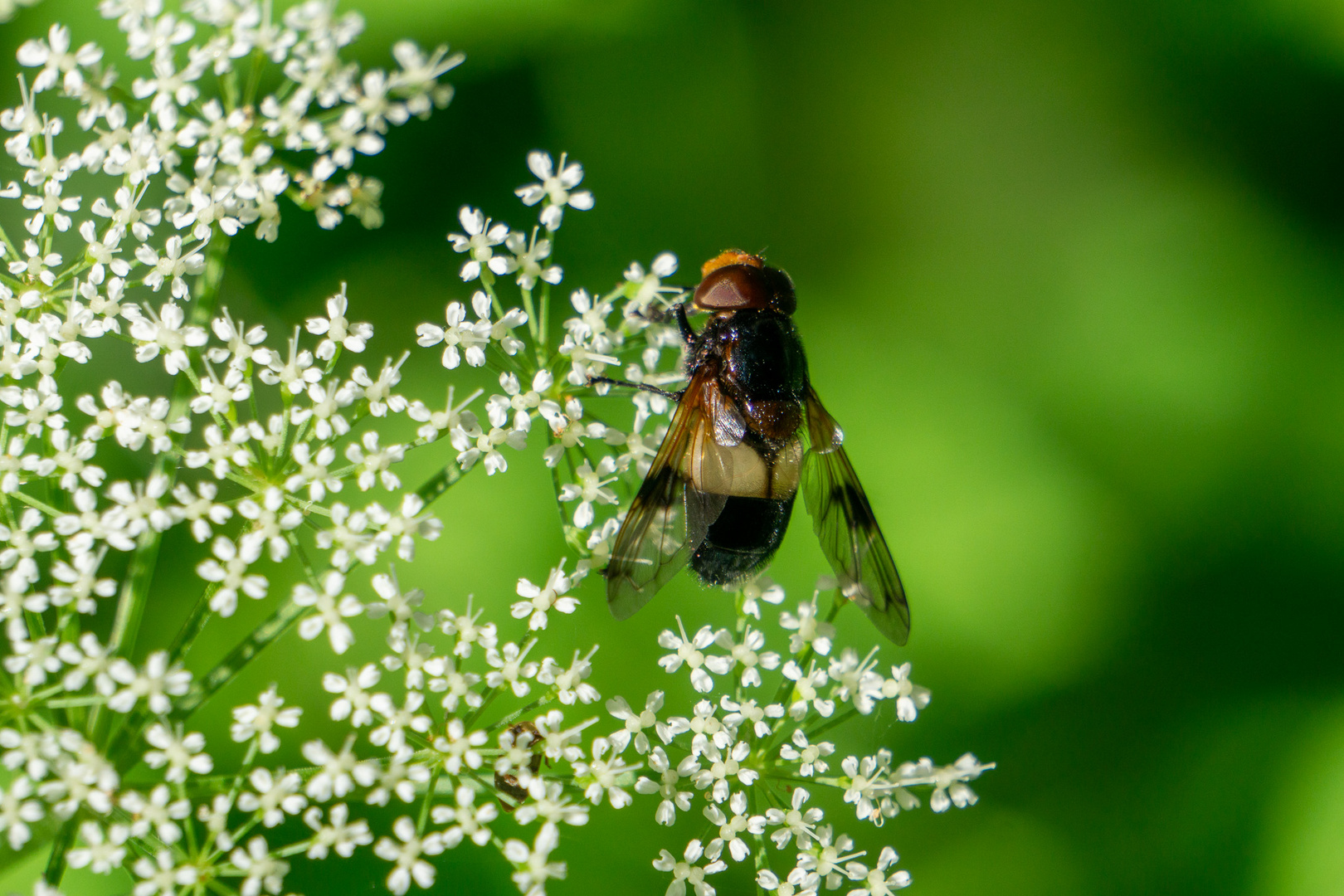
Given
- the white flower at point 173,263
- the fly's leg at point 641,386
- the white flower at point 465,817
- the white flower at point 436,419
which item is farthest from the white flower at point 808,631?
the white flower at point 173,263

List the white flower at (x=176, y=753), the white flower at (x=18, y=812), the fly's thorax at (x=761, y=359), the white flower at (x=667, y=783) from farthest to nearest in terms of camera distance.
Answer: the fly's thorax at (x=761, y=359), the white flower at (x=667, y=783), the white flower at (x=176, y=753), the white flower at (x=18, y=812)

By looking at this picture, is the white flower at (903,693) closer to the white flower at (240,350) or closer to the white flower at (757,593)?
the white flower at (757,593)

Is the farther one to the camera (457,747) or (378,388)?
(378,388)

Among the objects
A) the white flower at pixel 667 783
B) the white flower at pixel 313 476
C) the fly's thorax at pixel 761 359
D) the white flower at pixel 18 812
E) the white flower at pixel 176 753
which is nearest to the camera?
the white flower at pixel 18 812

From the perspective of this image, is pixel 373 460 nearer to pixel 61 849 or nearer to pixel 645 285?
pixel 645 285

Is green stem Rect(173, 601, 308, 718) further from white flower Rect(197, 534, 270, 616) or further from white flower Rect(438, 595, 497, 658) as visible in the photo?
white flower Rect(438, 595, 497, 658)

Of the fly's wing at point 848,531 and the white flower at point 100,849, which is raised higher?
the fly's wing at point 848,531

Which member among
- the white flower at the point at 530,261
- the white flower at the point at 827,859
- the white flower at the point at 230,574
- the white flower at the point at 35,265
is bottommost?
the white flower at the point at 827,859

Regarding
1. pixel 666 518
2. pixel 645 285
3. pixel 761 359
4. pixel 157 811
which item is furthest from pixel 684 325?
pixel 157 811
